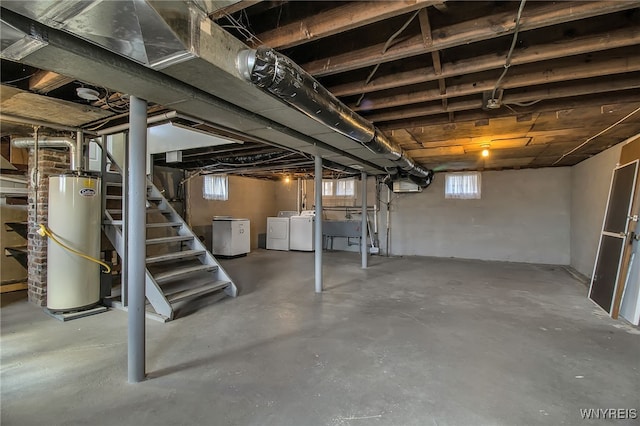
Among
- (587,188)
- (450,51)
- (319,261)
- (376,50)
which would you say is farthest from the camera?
(587,188)

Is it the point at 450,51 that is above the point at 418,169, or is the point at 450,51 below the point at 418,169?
above

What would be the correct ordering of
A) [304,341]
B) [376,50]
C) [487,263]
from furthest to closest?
[487,263], [304,341], [376,50]

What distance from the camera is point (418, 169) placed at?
17.8 ft

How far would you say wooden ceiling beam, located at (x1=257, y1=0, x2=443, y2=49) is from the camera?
144cm

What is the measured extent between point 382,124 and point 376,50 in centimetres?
163

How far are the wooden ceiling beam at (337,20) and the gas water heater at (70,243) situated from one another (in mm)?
2586

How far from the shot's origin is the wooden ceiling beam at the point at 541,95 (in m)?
2.30

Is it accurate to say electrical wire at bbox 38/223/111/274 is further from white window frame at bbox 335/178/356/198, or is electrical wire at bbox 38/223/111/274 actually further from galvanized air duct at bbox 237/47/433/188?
white window frame at bbox 335/178/356/198

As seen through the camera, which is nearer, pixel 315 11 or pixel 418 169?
pixel 315 11

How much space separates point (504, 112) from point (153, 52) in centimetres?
304

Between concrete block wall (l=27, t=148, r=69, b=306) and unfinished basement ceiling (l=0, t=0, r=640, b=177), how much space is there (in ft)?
2.19

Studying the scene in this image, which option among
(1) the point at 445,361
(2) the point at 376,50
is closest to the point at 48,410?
(1) the point at 445,361

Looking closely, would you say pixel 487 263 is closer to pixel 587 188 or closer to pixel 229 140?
pixel 587 188

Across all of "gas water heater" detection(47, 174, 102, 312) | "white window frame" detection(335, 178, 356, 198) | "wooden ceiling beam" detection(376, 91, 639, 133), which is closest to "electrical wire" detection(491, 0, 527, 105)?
"wooden ceiling beam" detection(376, 91, 639, 133)
